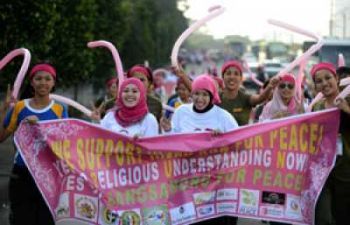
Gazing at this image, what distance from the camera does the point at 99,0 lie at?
2380cm

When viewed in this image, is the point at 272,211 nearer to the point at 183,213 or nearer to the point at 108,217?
the point at 183,213

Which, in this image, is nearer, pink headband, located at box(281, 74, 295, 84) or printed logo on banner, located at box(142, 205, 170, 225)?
printed logo on banner, located at box(142, 205, 170, 225)

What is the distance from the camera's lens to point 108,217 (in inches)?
259

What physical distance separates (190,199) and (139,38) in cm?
2881

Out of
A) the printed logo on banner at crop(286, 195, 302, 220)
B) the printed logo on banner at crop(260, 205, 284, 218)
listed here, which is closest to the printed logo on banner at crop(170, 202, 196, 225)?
the printed logo on banner at crop(260, 205, 284, 218)

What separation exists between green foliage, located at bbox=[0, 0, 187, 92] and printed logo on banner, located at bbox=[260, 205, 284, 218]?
6842 millimetres

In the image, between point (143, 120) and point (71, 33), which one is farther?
point (71, 33)

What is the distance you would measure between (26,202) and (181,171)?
4.29 ft

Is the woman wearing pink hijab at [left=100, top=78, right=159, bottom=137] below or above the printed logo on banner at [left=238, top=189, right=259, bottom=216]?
above

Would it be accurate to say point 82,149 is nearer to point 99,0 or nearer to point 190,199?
point 190,199

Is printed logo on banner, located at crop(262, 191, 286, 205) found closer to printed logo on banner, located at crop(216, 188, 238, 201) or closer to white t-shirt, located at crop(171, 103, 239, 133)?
printed logo on banner, located at crop(216, 188, 238, 201)

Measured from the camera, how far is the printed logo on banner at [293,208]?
6645 mm

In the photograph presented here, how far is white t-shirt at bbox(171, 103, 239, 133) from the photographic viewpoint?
267 inches

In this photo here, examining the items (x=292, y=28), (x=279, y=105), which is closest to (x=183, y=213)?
(x=279, y=105)
